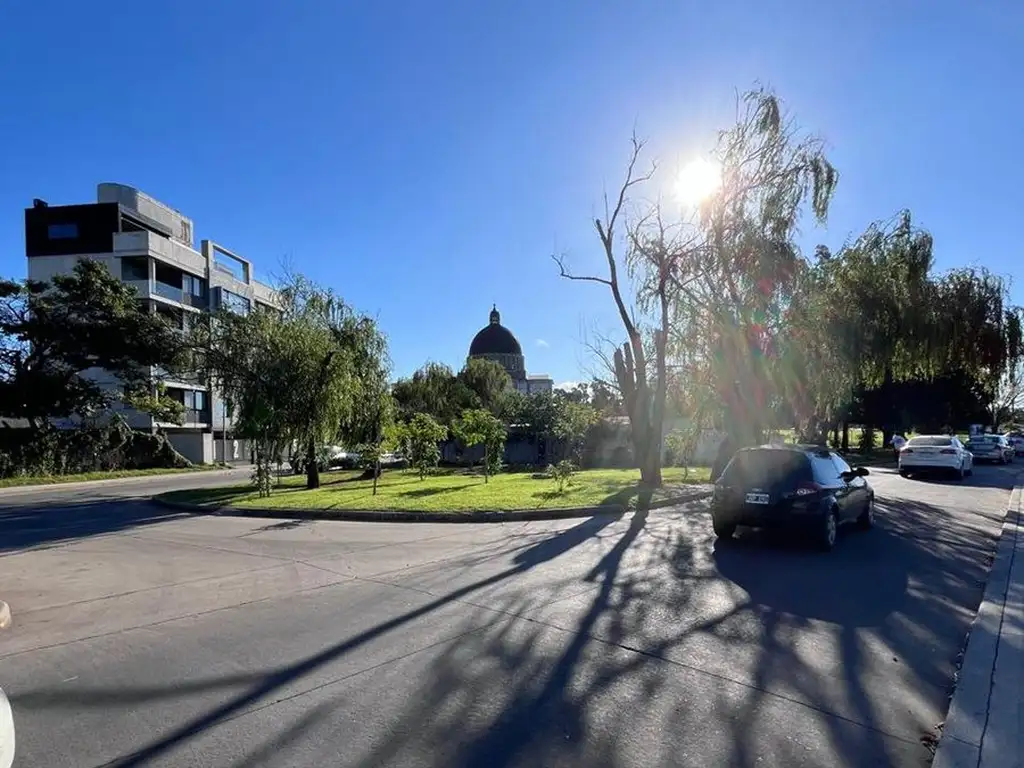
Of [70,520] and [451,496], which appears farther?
[451,496]

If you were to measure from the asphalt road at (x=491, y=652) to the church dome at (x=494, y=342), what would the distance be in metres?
84.4

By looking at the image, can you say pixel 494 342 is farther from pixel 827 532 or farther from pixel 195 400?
pixel 827 532

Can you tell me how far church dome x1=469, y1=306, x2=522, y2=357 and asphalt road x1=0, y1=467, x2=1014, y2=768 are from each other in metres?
84.4

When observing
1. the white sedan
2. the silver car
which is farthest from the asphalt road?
the silver car

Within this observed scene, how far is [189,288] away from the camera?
55562 millimetres

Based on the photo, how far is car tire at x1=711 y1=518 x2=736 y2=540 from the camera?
1056 centimetres

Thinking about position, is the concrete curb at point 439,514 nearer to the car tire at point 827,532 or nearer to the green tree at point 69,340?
the car tire at point 827,532

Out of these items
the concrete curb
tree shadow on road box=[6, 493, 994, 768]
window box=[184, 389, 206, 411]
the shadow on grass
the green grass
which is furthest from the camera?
window box=[184, 389, 206, 411]

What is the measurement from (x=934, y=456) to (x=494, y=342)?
244 ft

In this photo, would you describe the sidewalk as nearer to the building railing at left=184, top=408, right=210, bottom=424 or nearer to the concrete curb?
the concrete curb

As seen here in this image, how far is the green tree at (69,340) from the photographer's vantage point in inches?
1362

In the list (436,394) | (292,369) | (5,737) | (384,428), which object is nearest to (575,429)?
(384,428)

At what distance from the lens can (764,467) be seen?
10.3m

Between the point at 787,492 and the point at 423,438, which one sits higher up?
the point at 423,438
